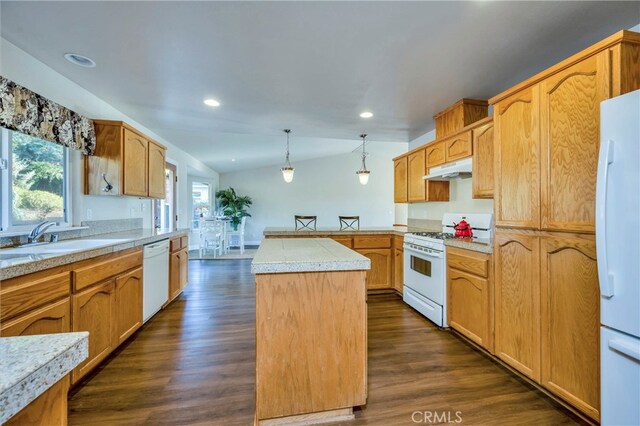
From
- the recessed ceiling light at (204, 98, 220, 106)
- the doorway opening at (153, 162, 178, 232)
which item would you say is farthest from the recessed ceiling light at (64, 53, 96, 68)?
the doorway opening at (153, 162, 178, 232)

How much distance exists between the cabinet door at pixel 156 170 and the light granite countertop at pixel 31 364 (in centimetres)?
324

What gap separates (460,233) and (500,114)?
52.6 inches

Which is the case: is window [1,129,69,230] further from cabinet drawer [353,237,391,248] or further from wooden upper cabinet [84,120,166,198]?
cabinet drawer [353,237,391,248]

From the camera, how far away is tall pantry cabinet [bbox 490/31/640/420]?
4.96 feet

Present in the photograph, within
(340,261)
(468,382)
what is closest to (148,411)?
(340,261)

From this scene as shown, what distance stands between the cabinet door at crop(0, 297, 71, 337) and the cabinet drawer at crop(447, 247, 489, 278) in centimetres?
292

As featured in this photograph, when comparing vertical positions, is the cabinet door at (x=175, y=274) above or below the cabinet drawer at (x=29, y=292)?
below

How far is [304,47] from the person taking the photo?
2.07m

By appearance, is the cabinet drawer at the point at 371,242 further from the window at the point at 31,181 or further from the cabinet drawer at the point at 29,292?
the window at the point at 31,181

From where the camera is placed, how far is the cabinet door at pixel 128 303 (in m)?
2.29

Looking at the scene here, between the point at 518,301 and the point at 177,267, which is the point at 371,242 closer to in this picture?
the point at 518,301

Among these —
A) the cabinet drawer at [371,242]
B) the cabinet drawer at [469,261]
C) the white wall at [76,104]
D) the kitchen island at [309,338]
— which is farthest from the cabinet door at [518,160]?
the white wall at [76,104]

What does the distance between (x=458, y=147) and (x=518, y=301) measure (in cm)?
166

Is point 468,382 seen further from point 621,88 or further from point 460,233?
point 621,88
